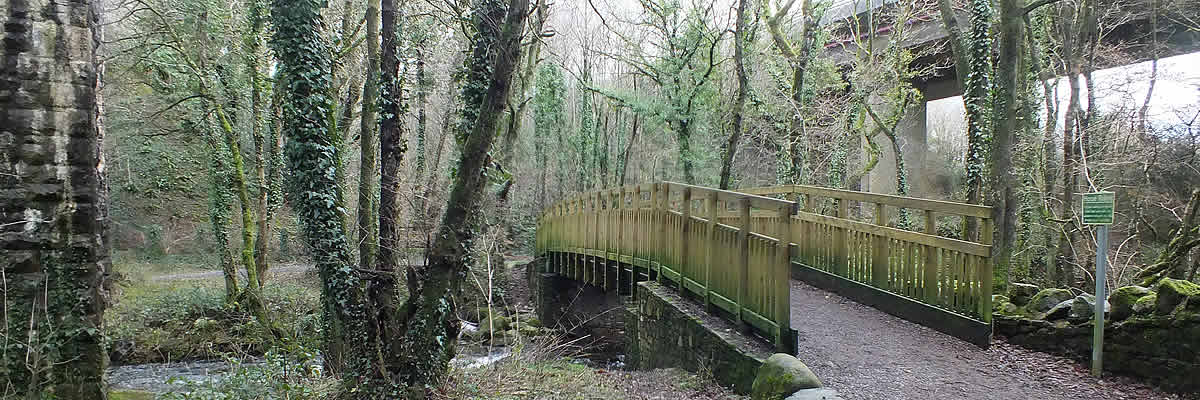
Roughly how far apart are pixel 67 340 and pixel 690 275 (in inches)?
226

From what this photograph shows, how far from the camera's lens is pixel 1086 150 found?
12195mm

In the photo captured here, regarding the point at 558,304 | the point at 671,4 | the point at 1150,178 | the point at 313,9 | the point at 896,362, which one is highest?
the point at 671,4

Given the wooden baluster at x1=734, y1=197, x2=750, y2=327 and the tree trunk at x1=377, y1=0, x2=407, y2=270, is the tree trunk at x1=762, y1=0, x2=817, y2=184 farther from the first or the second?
the wooden baluster at x1=734, y1=197, x2=750, y2=327

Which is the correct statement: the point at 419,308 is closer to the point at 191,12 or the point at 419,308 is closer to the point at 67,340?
the point at 67,340

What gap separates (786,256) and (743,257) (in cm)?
75

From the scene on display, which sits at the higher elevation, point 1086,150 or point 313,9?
point 313,9

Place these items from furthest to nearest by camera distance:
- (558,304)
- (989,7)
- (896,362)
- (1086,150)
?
(558,304)
(1086,150)
(989,7)
(896,362)

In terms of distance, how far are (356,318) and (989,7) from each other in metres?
9.45

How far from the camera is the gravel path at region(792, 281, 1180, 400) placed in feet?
16.7

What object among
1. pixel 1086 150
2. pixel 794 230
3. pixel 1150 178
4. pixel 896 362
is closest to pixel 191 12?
pixel 794 230

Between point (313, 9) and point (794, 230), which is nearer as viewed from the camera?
point (313, 9)

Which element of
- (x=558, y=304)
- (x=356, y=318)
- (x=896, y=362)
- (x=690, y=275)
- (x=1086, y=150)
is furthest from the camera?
(x=558, y=304)

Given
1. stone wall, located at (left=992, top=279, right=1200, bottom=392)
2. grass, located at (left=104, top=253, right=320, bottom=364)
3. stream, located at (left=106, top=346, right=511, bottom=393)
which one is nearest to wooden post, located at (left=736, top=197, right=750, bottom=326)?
stone wall, located at (left=992, top=279, right=1200, bottom=392)

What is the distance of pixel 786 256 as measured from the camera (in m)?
5.61
